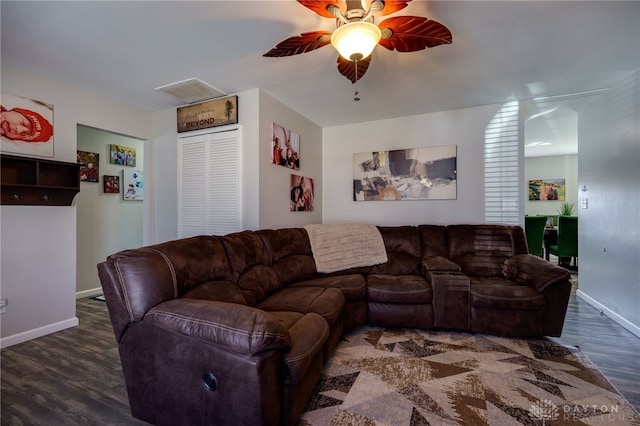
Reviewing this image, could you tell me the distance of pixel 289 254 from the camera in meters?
2.78

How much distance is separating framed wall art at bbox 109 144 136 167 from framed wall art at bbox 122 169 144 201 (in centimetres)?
13

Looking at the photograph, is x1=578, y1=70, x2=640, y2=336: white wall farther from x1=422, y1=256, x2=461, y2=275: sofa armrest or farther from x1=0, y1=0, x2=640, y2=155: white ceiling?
x1=422, y1=256, x2=461, y2=275: sofa armrest

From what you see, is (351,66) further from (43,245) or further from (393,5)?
(43,245)

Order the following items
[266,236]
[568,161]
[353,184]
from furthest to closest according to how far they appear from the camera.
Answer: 1. [568,161]
2. [353,184]
3. [266,236]

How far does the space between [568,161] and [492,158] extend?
4.82 meters

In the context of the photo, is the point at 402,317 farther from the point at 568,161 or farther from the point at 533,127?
the point at 568,161

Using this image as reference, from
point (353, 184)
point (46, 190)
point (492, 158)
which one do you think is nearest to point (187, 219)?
point (46, 190)

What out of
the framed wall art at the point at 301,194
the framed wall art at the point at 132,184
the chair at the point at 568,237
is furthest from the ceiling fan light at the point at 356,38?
the chair at the point at 568,237

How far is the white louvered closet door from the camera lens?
3.02m

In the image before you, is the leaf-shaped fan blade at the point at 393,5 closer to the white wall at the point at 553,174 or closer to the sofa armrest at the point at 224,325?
the sofa armrest at the point at 224,325

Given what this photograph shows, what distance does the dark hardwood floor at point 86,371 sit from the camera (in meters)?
1.57

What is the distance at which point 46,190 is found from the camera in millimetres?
2619

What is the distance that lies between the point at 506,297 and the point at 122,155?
5.28 m

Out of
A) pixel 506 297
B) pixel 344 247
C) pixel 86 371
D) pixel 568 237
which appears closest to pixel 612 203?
pixel 506 297
